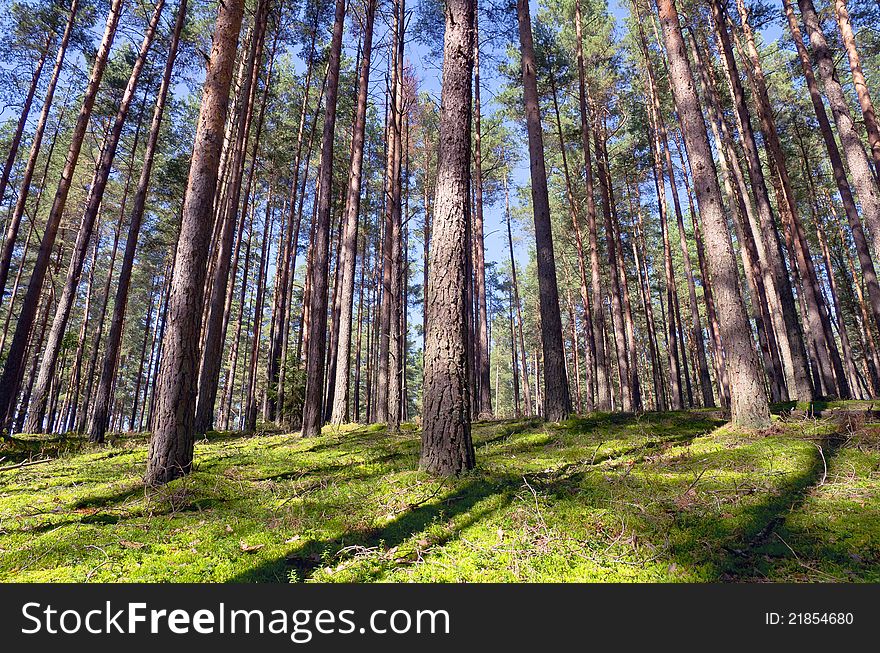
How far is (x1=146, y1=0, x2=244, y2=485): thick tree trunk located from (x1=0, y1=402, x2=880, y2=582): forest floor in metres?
0.47

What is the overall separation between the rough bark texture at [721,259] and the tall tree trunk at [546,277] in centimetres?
283

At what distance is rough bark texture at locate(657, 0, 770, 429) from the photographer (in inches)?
268

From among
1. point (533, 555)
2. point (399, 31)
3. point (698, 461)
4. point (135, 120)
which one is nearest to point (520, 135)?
point (399, 31)

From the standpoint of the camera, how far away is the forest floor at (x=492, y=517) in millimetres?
2963

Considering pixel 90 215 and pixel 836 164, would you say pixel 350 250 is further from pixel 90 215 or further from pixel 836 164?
pixel 836 164

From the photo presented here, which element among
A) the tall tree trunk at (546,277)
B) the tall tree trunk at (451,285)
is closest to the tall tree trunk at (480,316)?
the tall tree trunk at (546,277)

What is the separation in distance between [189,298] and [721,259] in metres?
8.77

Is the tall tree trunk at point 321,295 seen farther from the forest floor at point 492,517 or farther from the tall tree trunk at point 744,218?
the tall tree trunk at point 744,218

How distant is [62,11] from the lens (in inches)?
553

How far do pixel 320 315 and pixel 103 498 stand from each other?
5573 mm

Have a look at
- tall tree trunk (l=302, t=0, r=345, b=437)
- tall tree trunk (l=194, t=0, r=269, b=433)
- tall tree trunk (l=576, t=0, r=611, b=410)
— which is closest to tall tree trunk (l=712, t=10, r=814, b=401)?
tall tree trunk (l=576, t=0, r=611, b=410)

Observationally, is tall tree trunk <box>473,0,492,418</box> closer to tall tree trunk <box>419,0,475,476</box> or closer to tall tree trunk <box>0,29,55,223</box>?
tall tree trunk <box>419,0,475,476</box>
